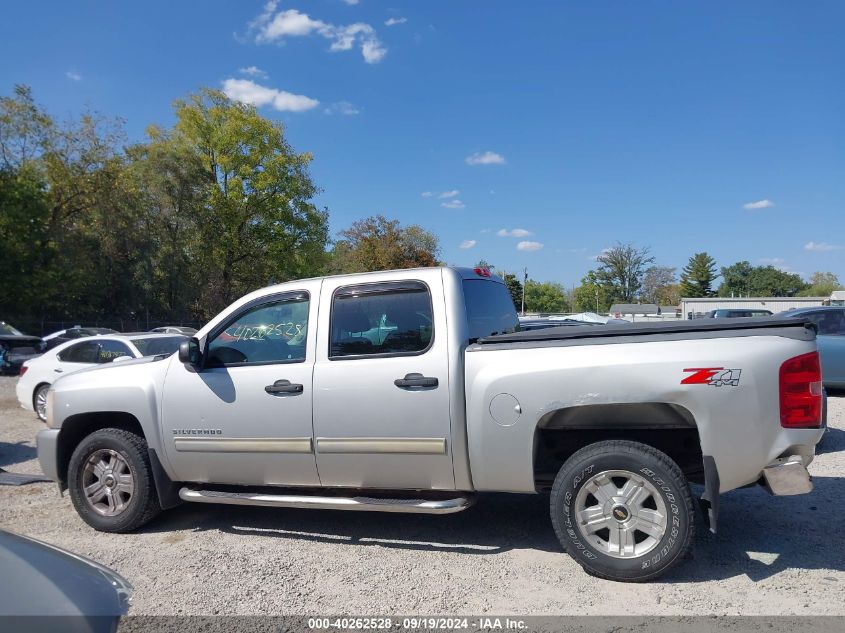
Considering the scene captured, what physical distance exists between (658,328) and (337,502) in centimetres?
246

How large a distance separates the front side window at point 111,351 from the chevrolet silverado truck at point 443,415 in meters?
5.19

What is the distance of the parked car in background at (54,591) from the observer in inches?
74.0

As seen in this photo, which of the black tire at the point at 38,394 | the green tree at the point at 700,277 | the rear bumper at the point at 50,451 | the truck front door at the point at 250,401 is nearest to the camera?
the truck front door at the point at 250,401

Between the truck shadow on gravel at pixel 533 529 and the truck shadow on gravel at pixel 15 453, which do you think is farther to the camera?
the truck shadow on gravel at pixel 15 453

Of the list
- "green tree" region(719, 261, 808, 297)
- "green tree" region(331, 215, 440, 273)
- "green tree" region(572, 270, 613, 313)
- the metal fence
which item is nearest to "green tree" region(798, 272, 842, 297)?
"green tree" region(719, 261, 808, 297)

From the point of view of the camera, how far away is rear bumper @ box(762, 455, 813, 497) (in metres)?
3.53

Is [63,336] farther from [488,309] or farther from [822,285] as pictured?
[822,285]

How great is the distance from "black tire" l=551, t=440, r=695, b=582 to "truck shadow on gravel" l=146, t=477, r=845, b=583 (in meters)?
0.25

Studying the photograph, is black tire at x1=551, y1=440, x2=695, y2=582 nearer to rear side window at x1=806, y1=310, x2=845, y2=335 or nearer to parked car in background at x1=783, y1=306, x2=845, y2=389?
parked car in background at x1=783, y1=306, x2=845, y2=389

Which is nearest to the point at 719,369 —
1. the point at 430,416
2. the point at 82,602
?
the point at 430,416

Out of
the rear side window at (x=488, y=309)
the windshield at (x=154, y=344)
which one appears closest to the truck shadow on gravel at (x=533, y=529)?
the rear side window at (x=488, y=309)

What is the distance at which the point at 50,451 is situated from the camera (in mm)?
5109

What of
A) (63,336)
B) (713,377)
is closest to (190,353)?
(713,377)

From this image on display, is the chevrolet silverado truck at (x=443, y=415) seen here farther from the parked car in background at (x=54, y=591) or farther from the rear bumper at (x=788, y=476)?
the parked car in background at (x=54, y=591)
